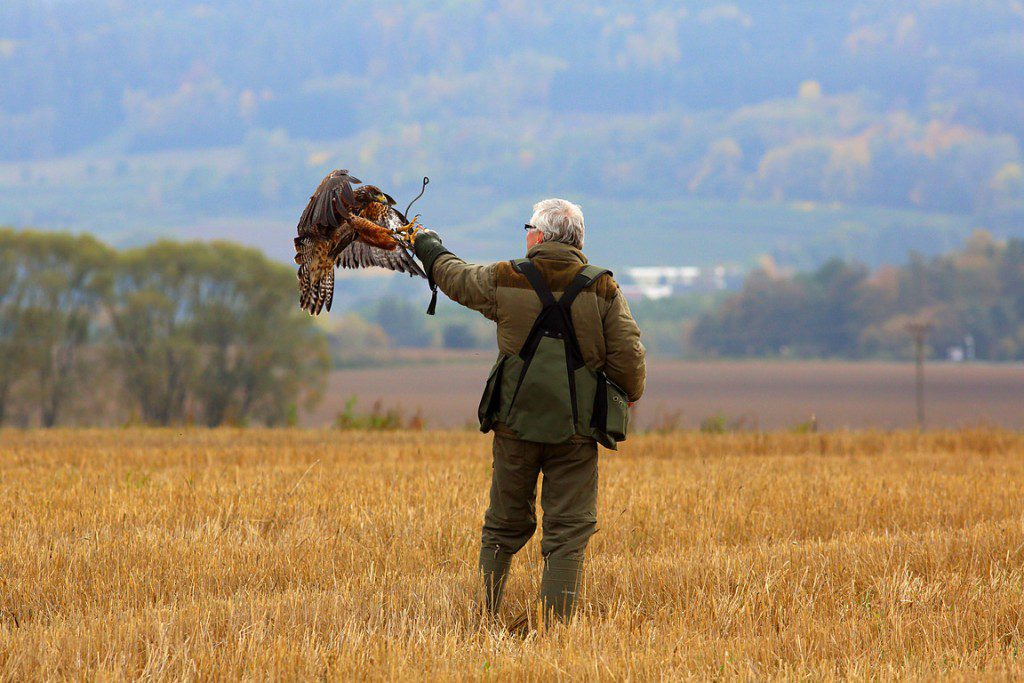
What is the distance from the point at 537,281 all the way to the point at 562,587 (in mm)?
1635

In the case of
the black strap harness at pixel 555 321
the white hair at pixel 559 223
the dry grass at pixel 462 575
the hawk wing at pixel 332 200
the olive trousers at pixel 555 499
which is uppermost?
the hawk wing at pixel 332 200

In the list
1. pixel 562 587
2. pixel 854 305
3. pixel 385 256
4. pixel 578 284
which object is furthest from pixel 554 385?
pixel 854 305

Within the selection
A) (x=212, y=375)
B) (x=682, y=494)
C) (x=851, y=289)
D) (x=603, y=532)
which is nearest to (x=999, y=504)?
(x=682, y=494)

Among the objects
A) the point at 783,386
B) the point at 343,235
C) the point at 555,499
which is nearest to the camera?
the point at 555,499

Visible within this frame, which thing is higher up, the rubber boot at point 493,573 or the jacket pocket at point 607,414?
the jacket pocket at point 607,414

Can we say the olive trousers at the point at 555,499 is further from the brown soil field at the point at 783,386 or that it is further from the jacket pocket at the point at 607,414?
the brown soil field at the point at 783,386

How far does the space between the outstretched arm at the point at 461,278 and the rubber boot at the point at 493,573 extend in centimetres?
131

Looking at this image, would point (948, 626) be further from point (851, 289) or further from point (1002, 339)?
point (851, 289)

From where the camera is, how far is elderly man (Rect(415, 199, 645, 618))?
560cm

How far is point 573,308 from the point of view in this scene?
18.4ft

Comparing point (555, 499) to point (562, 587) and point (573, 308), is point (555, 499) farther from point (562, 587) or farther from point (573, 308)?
point (573, 308)

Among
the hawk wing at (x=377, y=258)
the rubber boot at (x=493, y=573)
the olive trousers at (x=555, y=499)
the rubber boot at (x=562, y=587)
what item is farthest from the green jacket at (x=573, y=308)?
the rubber boot at (x=493, y=573)

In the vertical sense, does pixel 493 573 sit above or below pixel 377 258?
below

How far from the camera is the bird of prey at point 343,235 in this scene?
6.09 metres
